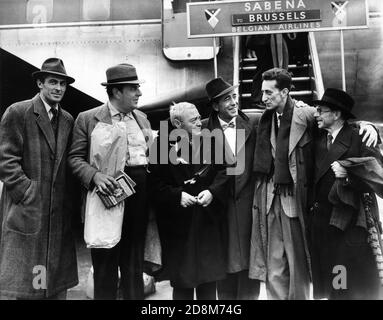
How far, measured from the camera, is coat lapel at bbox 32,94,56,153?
3.41 metres

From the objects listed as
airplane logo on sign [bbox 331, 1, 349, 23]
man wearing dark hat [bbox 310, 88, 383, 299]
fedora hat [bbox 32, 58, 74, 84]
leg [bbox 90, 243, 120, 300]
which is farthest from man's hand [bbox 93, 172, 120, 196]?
airplane logo on sign [bbox 331, 1, 349, 23]

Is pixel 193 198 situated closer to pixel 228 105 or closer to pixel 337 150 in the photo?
pixel 228 105

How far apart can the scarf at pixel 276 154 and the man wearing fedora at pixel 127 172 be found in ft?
3.19

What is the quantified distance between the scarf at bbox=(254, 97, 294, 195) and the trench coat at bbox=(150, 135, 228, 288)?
364mm

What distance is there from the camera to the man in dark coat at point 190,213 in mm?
3309

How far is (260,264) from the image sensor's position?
348 centimetres

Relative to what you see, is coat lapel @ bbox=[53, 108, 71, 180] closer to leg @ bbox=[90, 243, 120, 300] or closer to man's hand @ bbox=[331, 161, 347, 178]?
leg @ bbox=[90, 243, 120, 300]

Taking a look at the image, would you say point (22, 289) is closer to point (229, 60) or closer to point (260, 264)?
point (260, 264)

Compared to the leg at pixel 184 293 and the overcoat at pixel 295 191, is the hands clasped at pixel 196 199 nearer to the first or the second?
the overcoat at pixel 295 191

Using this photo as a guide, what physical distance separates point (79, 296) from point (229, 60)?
3.25 meters

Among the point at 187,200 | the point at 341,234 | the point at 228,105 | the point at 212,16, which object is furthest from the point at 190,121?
the point at 341,234

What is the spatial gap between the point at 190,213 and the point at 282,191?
0.80 metres

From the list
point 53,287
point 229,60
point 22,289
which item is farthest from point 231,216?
point 229,60

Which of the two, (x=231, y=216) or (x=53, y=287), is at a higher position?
(x=231, y=216)
